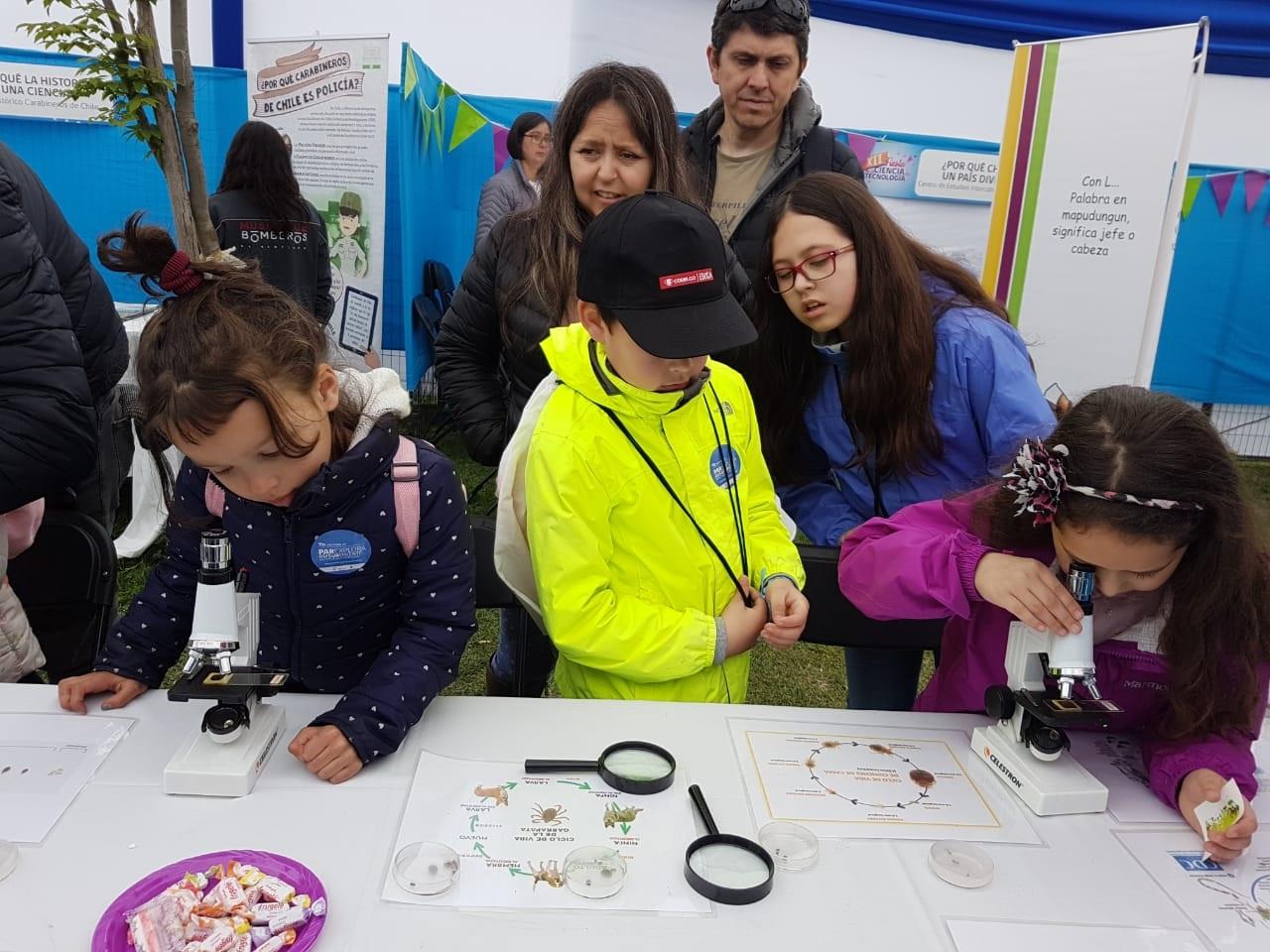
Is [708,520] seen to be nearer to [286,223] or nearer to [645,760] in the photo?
[645,760]

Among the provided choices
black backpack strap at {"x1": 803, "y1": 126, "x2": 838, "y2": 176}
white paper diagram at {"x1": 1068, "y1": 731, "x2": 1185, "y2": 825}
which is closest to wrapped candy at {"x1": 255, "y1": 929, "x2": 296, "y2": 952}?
white paper diagram at {"x1": 1068, "y1": 731, "x2": 1185, "y2": 825}

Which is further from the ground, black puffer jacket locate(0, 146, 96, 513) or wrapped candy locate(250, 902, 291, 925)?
black puffer jacket locate(0, 146, 96, 513)

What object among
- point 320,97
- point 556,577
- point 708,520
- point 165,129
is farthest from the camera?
point 320,97

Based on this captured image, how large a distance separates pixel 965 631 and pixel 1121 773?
1.01 feet

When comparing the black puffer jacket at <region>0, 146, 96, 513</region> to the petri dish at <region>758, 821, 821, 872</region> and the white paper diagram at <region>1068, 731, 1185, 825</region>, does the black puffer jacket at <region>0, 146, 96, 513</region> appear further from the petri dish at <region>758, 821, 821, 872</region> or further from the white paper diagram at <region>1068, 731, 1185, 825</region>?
the white paper diagram at <region>1068, 731, 1185, 825</region>

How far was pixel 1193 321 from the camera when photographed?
20.4 ft

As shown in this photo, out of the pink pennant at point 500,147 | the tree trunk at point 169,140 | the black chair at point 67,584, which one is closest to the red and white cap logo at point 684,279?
the black chair at point 67,584

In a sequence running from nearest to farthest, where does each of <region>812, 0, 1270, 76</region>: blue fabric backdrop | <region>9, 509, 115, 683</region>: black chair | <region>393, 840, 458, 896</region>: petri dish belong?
1. <region>393, 840, 458, 896</region>: petri dish
2. <region>9, 509, 115, 683</region>: black chair
3. <region>812, 0, 1270, 76</region>: blue fabric backdrop

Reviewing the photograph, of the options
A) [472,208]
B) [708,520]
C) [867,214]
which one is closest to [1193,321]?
[472,208]

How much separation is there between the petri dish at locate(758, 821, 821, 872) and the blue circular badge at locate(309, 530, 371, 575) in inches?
27.0

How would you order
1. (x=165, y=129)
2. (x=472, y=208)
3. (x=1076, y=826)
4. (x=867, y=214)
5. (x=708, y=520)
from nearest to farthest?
(x=1076, y=826)
(x=708, y=520)
(x=867, y=214)
(x=165, y=129)
(x=472, y=208)

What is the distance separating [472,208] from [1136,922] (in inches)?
231

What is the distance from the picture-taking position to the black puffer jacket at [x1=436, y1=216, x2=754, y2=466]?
196 cm

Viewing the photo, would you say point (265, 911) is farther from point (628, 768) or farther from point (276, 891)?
point (628, 768)
